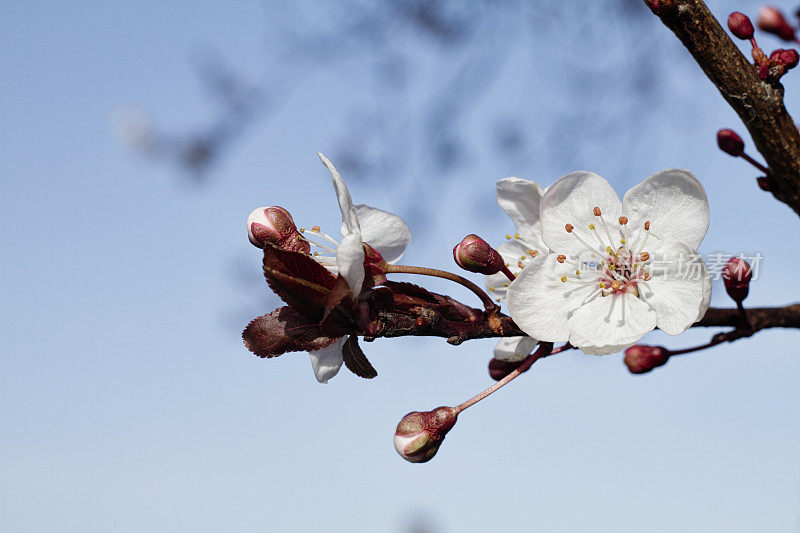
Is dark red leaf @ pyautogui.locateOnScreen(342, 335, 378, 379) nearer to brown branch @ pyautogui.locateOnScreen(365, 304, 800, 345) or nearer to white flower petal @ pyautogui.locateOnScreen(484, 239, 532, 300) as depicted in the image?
brown branch @ pyautogui.locateOnScreen(365, 304, 800, 345)

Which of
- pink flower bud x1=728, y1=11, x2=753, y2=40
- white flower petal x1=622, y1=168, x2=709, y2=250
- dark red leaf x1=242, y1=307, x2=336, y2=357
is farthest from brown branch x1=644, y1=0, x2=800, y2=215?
dark red leaf x1=242, y1=307, x2=336, y2=357

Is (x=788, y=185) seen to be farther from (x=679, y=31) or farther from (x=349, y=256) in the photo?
(x=349, y=256)

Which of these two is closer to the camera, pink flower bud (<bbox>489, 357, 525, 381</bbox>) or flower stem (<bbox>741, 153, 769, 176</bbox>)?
flower stem (<bbox>741, 153, 769, 176</bbox>)

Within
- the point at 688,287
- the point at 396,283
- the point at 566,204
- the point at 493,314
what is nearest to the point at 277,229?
the point at 396,283

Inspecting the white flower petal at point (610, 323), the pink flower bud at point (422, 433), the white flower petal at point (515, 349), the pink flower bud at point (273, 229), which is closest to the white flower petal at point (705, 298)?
the white flower petal at point (610, 323)

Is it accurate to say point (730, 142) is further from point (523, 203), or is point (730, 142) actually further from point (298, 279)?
point (298, 279)

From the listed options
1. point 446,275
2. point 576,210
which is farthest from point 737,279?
point 446,275
